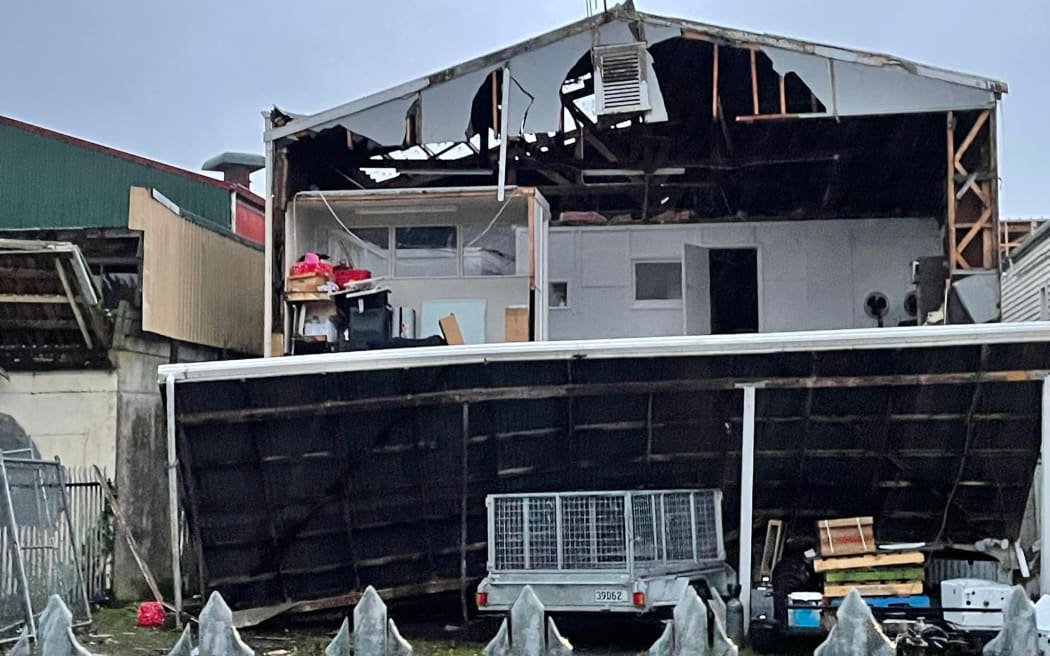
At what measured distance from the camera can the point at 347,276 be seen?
1622 centimetres

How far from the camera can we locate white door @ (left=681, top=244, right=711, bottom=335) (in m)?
17.8

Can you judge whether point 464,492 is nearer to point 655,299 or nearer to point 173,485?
point 173,485

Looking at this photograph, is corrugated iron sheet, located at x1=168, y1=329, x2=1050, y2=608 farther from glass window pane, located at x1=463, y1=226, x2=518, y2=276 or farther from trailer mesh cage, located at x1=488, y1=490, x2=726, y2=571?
glass window pane, located at x1=463, y1=226, x2=518, y2=276

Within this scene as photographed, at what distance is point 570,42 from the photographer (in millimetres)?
16047

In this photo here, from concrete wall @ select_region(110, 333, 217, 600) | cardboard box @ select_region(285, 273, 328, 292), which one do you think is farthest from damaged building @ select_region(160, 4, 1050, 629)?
concrete wall @ select_region(110, 333, 217, 600)

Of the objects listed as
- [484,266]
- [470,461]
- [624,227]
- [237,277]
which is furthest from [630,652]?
[237,277]

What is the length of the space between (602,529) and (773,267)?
7.45m

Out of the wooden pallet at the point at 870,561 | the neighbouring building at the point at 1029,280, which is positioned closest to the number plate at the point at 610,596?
the wooden pallet at the point at 870,561

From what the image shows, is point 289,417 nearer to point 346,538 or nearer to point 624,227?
point 346,538

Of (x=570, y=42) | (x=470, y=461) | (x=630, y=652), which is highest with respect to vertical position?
(x=570, y=42)

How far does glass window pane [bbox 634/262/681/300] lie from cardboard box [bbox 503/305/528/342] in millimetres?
2650

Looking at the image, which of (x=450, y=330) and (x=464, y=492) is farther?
(x=450, y=330)

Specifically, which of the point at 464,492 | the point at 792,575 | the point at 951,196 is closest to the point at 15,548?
the point at 464,492

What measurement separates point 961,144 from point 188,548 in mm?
11454
